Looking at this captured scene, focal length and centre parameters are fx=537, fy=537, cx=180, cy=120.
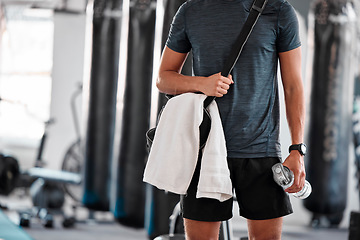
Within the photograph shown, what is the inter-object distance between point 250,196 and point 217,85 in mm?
347

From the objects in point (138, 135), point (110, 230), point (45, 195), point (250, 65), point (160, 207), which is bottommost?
point (110, 230)

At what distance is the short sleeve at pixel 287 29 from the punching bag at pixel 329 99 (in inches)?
88.0

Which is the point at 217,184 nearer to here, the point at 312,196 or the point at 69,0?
the point at 312,196

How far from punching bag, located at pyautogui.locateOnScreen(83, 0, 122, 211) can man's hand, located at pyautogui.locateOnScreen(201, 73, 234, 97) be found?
275 centimetres

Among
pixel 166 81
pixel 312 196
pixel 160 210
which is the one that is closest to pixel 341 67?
pixel 312 196

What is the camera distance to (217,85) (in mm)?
1542

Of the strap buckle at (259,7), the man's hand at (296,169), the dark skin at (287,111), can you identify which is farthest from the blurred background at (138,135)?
the strap buckle at (259,7)

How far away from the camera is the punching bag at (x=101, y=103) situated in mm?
4227

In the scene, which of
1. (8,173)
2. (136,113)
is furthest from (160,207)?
(8,173)

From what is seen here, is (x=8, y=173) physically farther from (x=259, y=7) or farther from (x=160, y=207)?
(x=259, y=7)

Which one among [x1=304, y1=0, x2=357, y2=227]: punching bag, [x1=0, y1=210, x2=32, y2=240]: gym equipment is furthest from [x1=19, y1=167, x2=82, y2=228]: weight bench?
[x1=304, y1=0, x2=357, y2=227]: punching bag

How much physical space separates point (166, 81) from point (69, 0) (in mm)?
5643

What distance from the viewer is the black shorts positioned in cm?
159

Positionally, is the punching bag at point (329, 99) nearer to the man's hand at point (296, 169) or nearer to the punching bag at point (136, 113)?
the punching bag at point (136, 113)
